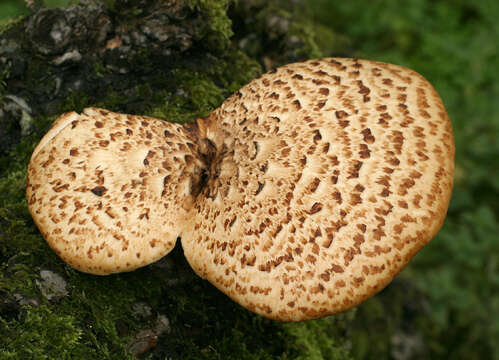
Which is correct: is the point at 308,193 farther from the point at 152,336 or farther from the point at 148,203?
the point at 152,336

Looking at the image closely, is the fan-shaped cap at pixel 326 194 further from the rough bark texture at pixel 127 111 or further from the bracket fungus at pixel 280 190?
the rough bark texture at pixel 127 111

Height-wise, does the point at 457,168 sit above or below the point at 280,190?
below

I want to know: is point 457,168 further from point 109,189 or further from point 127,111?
point 109,189

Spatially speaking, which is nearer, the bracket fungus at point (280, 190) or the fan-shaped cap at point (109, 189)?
the bracket fungus at point (280, 190)

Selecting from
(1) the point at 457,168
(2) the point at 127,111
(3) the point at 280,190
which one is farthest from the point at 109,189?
(1) the point at 457,168

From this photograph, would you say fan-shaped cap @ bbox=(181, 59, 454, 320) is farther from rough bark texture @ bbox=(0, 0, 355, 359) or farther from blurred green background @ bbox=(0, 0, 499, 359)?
blurred green background @ bbox=(0, 0, 499, 359)

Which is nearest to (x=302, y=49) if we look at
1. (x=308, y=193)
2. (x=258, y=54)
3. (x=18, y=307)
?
(x=258, y=54)

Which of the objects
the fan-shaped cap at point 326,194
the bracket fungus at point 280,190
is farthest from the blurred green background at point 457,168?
the fan-shaped cap at point 326,194
